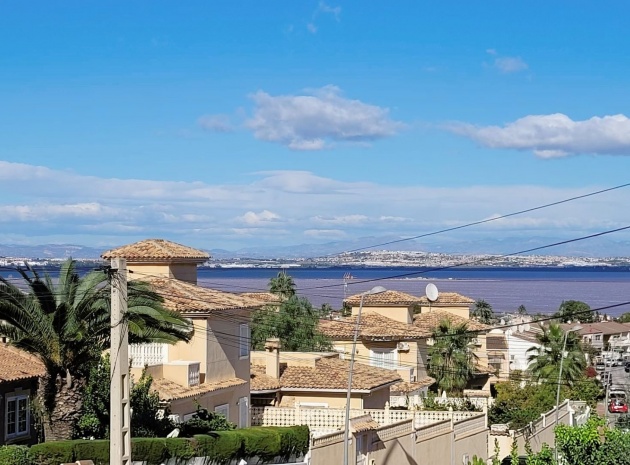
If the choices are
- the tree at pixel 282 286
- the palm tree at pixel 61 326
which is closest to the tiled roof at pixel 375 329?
the tree at pixel 282 286

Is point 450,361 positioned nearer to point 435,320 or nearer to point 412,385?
point 412,385

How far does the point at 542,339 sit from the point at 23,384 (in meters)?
43.5

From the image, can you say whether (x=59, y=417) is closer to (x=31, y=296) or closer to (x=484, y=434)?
(x=31, y=296)

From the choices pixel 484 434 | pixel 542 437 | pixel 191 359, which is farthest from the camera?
pixel 542 437

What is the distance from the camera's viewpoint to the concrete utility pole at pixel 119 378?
70.5 ft

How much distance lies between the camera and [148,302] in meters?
27.6

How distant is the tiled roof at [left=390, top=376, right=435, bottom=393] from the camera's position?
173 feet

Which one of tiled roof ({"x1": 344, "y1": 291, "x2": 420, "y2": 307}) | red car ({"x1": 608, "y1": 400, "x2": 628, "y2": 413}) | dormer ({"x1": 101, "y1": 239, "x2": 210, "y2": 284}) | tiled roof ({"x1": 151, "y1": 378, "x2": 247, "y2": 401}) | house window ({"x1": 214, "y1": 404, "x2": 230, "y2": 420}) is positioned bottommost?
red car ({"x1": 608, "y1": 400, "x2": 628, "y2": 413})

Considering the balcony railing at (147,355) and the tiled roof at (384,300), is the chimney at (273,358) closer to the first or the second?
the balcony railing at (147,355)

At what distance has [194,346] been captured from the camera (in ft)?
121

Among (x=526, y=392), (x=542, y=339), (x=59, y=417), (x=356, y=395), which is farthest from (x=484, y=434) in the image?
(x=542, y=339)

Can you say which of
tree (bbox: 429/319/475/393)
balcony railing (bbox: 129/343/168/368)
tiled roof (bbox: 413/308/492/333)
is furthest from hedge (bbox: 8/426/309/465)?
Result: tiled roof (bbox: 413/308/492/333)

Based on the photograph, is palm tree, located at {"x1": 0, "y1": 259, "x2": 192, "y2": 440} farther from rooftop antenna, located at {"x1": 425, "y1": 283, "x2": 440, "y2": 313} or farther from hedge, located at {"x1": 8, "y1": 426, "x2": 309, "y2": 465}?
rooftop antenna, located at {"x1": 425, "y1": 283, "x2": 440, "y2": 313}

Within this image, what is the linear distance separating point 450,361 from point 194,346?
85.3ft
